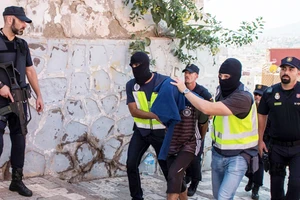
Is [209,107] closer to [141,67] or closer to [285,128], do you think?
[141,67]

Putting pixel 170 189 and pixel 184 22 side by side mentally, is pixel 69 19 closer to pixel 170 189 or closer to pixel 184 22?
pixel 184 22

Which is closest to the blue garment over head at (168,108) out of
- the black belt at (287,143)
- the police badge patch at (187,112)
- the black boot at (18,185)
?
the police badge patch at (187,112)

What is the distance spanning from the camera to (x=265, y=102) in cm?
530

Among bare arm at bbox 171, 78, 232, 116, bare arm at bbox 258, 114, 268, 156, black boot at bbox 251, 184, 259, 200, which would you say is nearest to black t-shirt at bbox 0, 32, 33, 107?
bare arm at bbox 171, 78, 232, 116

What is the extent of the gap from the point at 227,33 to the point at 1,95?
13.7 ft

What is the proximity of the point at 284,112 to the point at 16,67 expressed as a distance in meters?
2.87

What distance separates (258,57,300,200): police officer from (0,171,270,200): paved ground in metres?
1.52

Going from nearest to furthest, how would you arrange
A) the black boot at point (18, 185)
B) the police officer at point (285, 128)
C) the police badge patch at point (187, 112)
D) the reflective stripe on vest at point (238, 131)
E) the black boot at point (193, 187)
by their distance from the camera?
the reflective stripe on vest at point (238, 131)
the police badge patch at point (187, 112)
the black boot at point (18, 185)
the police officer at point (285, 128)
the black boot at point (193, 187)

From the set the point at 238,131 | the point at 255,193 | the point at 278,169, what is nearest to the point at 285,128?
the point at 278,169

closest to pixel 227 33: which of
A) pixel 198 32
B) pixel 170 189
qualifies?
pixel 198 32

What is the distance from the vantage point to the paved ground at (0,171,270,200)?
5.04 meters

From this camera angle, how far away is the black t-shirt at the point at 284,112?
16.6 ft

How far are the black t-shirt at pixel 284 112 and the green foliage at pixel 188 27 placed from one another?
231cm

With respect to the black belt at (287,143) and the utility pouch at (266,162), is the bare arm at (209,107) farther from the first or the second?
the utility pouch at (266,162)
